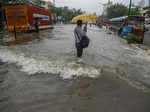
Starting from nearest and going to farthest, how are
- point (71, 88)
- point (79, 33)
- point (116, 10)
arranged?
1. point (71, 88)
2. point (79, 33)
3. point (116, 10)

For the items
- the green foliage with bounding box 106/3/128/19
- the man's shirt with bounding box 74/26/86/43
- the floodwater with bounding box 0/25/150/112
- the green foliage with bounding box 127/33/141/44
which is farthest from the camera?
the green foliage with bounding box 106/3/128/19

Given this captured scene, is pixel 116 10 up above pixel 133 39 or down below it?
above

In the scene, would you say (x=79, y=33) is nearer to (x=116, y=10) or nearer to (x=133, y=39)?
(x=133, y=39)

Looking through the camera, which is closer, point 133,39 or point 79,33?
point 79,33

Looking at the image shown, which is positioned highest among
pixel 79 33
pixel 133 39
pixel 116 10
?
pixel 116 10

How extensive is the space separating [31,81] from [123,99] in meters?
2.24

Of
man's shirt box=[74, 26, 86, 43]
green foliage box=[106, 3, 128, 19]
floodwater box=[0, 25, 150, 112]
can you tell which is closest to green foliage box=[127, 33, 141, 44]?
floodwater box=[0, 25, 150, 112]

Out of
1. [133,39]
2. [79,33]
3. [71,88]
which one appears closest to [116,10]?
[133,39]

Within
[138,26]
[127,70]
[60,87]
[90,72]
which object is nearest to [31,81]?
[60,87]

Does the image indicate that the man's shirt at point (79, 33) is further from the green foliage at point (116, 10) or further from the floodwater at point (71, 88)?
the green foliage at point (116, 10)

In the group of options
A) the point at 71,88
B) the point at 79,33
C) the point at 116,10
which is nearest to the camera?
the point at 71,88

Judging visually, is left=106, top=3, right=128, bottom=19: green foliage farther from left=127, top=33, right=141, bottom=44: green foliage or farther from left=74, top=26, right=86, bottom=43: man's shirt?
left=74, top=26, right=86, bottom=43: man's shirt

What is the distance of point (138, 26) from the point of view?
11211mm

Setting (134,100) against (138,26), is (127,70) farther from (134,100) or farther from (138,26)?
(138,26)
